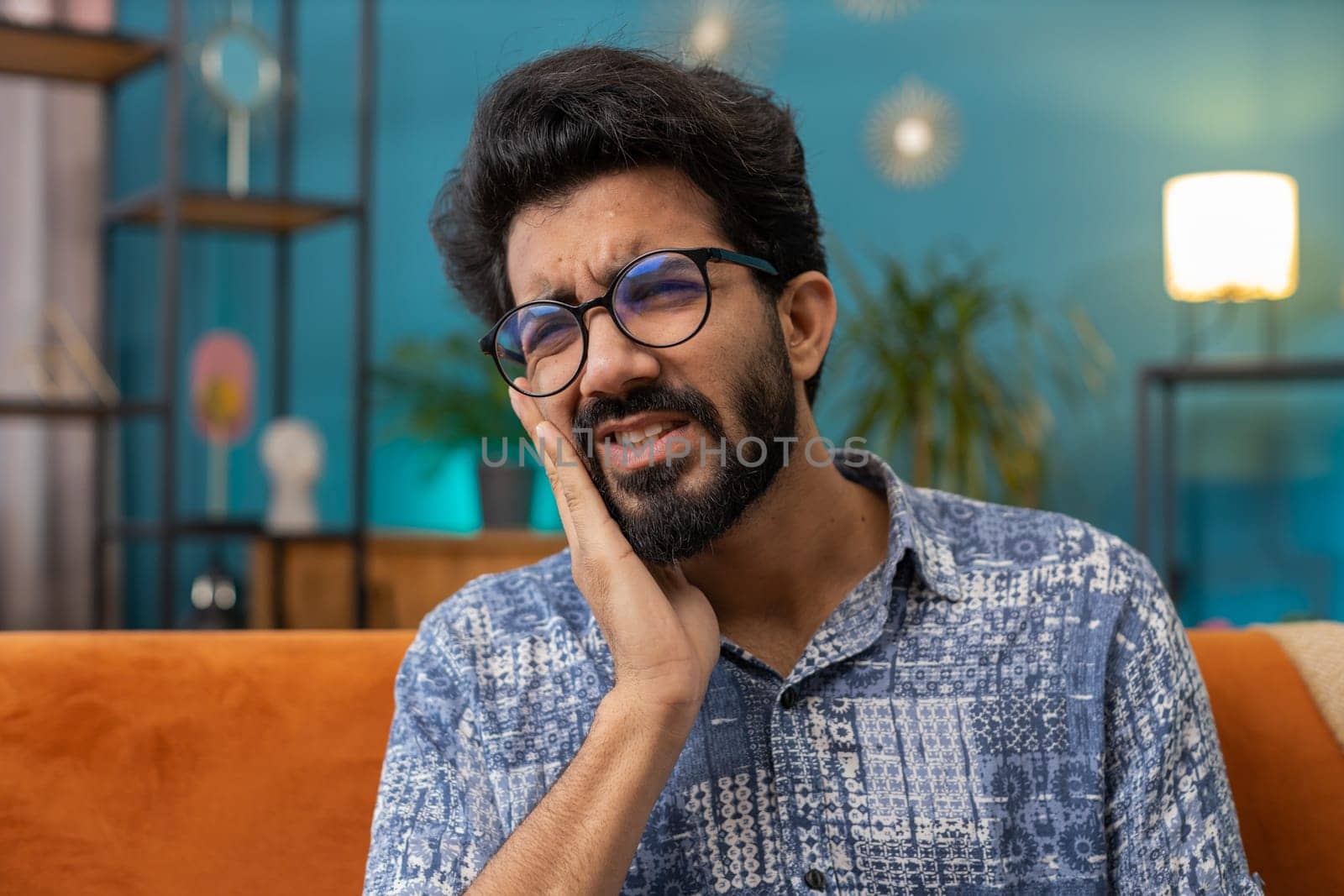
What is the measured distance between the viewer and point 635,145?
134cm

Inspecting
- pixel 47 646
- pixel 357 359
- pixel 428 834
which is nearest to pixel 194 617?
pixel 357 359

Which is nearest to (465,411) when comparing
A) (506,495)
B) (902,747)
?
(506,495)

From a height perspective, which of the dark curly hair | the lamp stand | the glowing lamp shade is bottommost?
the dark curly hair

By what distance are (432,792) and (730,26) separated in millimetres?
3836

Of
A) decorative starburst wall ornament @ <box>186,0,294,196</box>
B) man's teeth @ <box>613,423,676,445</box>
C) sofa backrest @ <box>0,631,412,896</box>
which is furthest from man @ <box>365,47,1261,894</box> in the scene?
decorative starburst wall ornament @ <box>186,0,294,196</box>

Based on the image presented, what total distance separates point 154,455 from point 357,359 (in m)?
1.05

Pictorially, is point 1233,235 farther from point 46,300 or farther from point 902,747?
point 46,300

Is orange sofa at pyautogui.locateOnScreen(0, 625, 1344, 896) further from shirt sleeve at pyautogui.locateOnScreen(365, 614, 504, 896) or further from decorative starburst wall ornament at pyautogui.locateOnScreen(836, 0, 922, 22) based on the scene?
decorative starburst wall ornament at pyautogui.locateOnScreen(836, 0, 922, 22)

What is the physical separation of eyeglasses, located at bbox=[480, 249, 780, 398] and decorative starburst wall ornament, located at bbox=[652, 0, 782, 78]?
11.0 ft

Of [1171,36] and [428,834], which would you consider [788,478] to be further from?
[1171,36]

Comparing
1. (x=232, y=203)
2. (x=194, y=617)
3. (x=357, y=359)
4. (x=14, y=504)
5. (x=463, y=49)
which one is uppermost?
(x=463, y=49)

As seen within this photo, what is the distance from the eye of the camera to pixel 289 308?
437 centimetres

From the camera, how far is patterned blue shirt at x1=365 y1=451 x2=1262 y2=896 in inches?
47.3

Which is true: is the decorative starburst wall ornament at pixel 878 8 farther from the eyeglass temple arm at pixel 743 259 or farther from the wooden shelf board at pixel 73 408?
the eyeglass temple arm at pixel 743 259
